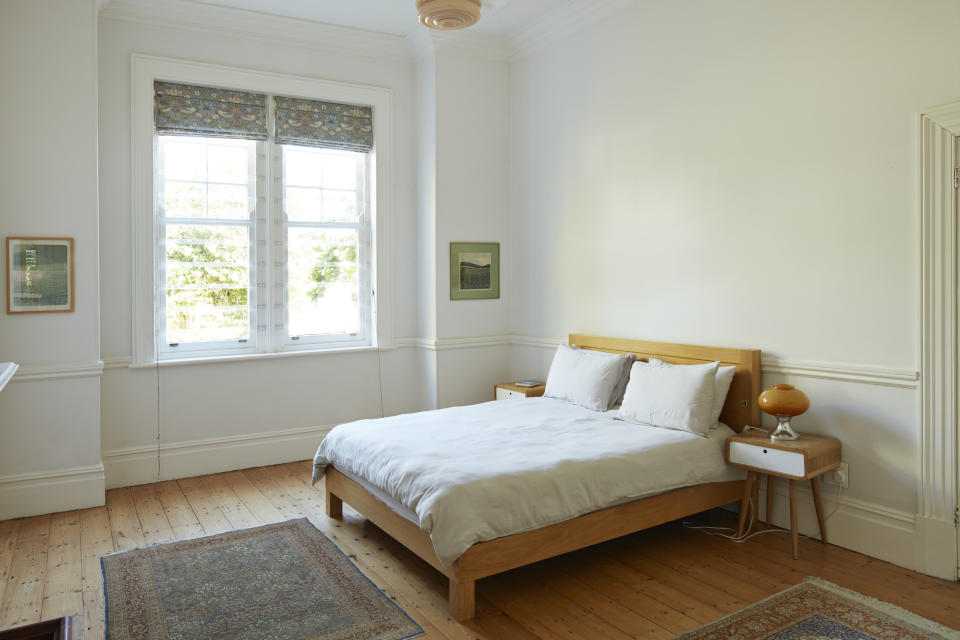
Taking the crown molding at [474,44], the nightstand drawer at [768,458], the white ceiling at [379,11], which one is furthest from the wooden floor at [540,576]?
the crown molding at [474,44]

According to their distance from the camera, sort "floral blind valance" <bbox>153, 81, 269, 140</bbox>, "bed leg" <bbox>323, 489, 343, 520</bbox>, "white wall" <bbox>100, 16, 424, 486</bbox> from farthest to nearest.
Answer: "floral blind valance" <bbox>153, 81, 269, 140</bbox>
"white wall" <bbox>100, 16, 424, 486</bbox>
"bed leg" <bbox>323, 489, 343, 520</bbox>

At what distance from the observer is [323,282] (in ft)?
17.0

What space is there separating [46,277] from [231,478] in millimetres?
1699

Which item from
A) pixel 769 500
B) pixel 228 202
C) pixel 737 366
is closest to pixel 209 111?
pixel 228 202

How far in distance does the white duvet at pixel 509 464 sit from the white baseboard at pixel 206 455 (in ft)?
4.10

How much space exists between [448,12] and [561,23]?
6.42 ft

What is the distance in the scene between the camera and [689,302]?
4.02 metres

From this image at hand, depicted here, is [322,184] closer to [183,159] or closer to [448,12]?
[183,159]

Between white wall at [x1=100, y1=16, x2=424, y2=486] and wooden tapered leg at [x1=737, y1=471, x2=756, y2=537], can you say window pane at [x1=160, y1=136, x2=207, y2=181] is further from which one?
wooden tapered leg at [x1=737, y1=471, x2=756, y2=537]

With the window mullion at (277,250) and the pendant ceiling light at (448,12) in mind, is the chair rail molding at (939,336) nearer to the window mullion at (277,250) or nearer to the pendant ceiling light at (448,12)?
the pendant ceiling light at (448,12)

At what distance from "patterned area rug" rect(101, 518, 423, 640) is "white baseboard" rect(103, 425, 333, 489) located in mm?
1254

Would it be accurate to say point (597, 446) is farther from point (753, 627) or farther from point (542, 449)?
point (753, 627)

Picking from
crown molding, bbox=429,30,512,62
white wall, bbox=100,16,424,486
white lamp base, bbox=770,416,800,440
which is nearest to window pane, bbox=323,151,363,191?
white wall, bbox=100,16,424,486

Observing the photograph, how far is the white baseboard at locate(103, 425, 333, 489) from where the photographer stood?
14.5 feet
